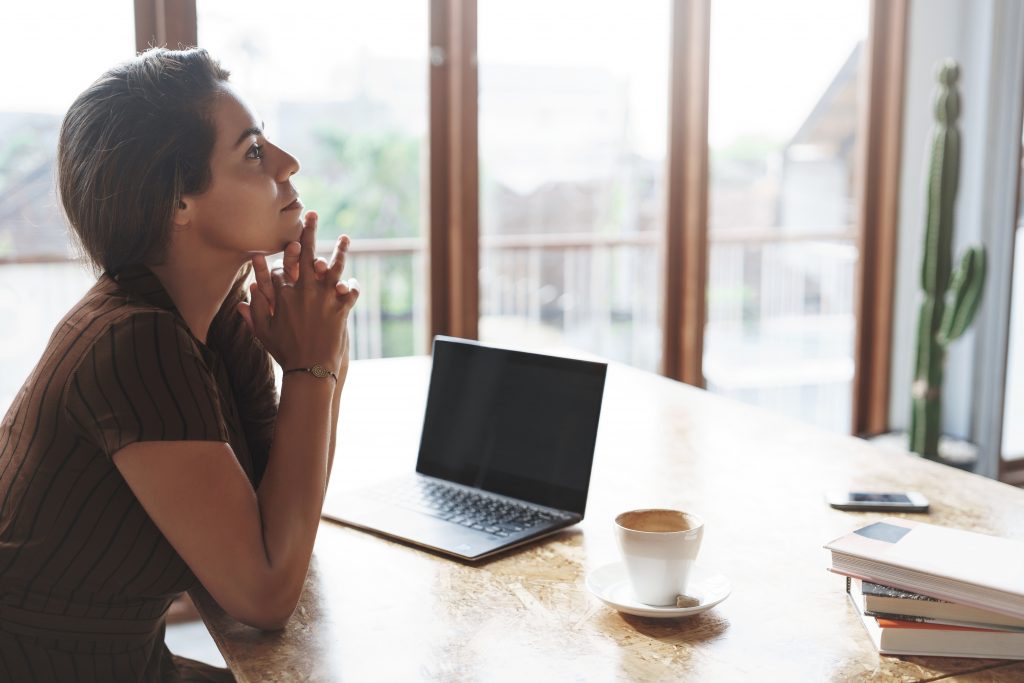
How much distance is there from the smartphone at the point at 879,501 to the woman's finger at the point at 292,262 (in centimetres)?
76

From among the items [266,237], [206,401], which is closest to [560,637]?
[206,401]

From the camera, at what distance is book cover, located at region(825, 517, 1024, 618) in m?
0.91

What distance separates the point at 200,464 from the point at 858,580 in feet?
2.24

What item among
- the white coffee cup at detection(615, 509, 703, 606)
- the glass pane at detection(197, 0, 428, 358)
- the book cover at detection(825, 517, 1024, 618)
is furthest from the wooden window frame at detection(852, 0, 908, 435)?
the white coffee cup at detection(615, 509, 703, 606)

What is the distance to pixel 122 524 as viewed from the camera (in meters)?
1.05

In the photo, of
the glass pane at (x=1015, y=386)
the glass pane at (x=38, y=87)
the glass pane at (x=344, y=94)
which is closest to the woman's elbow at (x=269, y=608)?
the glass pane at (x=38, y=87)

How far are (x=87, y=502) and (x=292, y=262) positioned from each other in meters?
0.38

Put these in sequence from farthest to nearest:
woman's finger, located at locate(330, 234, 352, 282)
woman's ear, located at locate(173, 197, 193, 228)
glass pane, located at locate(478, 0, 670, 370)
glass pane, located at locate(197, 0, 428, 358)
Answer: glass pane, located at locate(478, 0, 670, 370), glass pane, located at locate(197, 0, 428, 358), woman's finger, located at locate(330, 234, 352, 282), woman's ear, located at locate(173, 197, 193, 228)

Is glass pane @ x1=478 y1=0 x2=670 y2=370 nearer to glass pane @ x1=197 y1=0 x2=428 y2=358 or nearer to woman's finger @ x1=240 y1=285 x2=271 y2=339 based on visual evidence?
glass pane @ x1=197 y1=0 x2=428 y2=358

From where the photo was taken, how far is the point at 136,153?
1.10 meters

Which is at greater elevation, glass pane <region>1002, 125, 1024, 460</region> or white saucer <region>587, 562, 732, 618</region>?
white saucer <region>587, 562, 732, 618</region>

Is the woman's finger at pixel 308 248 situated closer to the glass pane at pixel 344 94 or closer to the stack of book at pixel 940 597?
the stack of book at pixel 940 597

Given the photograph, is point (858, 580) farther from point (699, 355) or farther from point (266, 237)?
point (699, 355)

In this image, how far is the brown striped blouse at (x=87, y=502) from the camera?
3.36 feet
